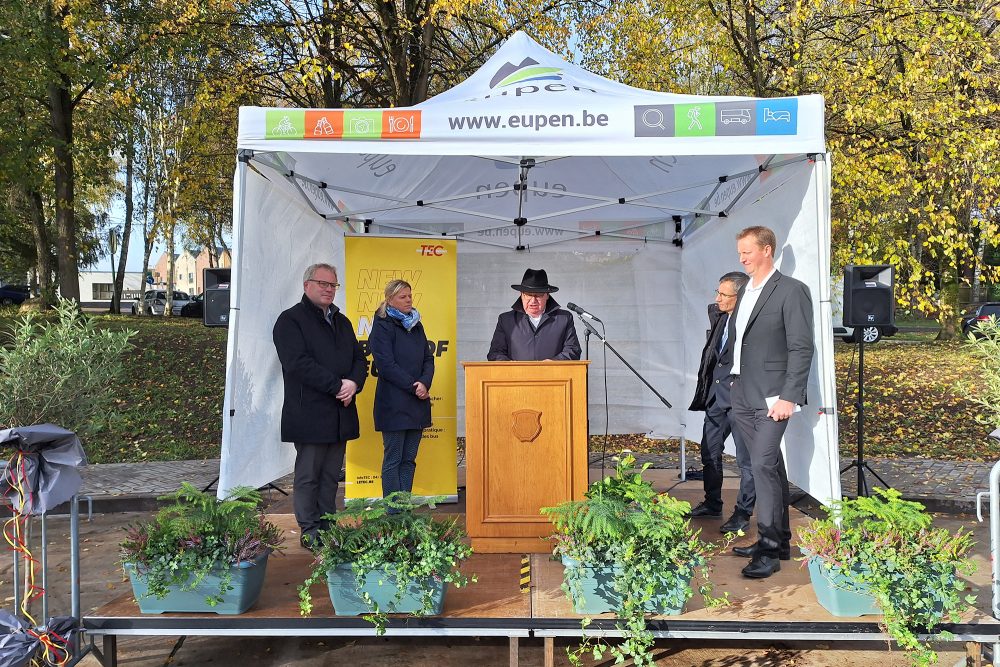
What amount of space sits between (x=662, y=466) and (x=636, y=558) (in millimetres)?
4622

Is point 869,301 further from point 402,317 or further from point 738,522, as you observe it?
point 402,317

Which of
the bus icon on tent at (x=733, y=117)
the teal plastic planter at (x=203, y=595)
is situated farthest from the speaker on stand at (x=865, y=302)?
the teal plastic planter at (x=203, y=595)

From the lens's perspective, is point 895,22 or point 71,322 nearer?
point 71,322

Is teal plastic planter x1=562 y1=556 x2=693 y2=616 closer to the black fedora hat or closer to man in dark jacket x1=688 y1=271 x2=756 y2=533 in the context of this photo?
man in dark jacket x1=688 y1=271 x2=756 y2=533

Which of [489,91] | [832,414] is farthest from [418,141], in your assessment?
[832,414]

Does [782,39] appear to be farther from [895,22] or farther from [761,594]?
[761,594]

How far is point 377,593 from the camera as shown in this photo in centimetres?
315

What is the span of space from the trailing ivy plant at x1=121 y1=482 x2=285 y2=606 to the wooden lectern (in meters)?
1.26

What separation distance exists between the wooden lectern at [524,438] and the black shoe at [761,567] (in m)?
0.94

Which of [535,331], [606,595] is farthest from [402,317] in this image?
[606,595]

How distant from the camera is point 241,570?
3.22 meters

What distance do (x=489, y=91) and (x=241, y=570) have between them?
3.00 metres

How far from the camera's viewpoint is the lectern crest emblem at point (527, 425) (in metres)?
4.04

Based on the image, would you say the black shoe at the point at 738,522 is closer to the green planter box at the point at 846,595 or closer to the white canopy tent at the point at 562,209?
the white canopy tent at the point at 562,209
